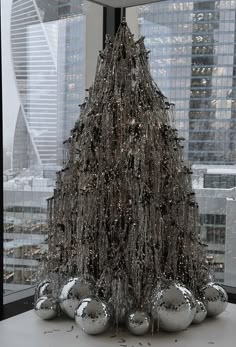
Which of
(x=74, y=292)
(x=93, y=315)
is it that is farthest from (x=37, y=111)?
(x=93, y=315)

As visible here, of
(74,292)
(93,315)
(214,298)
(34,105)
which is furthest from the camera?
(34,105)

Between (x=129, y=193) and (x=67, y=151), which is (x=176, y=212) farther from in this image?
(x=67, y=151)

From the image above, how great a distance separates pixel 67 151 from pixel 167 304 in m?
0.90

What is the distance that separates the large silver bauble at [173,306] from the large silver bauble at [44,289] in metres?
0.57

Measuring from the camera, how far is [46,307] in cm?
230

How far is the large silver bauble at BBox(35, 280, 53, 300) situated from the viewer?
7.80 feet

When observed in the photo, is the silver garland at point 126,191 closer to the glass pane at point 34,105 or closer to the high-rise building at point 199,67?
the glass pane at point 34,105

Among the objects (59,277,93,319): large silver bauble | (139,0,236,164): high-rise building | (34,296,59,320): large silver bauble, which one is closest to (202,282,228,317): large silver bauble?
(59,277,93,319): large silver bauble

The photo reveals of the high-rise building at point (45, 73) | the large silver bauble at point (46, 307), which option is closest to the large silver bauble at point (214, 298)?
the large silver bauble at point (46, 307)

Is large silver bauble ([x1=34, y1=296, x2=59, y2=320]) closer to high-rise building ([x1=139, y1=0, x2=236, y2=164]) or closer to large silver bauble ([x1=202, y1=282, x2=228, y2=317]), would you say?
large silver bauble ([x1=202, y1=282, x2=228, y2=317])

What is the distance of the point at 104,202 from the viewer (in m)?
2.17

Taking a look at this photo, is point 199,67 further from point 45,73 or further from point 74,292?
point 74,292

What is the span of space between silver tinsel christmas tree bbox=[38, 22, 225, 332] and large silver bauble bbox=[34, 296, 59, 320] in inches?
8.7

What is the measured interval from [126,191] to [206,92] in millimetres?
1130
